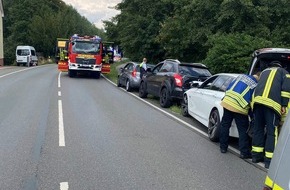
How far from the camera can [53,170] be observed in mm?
Answer: 5754

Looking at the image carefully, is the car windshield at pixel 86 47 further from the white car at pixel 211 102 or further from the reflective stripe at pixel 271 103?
the reflective stripe at pixel 271 103

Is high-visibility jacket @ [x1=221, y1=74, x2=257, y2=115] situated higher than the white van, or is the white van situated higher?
high-visibility jacket @ [x1=221, y1=74, x2=257, y2=115]

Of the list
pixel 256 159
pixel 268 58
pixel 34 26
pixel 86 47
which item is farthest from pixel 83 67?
pixel 34 26

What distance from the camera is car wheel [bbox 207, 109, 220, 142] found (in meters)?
7.81

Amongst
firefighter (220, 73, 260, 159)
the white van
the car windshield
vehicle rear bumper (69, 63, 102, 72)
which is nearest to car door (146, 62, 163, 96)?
firefighter (220, 73, 260, 159)

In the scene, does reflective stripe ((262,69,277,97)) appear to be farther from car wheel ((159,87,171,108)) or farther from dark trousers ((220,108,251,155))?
car wheel ((159,87,171,108))

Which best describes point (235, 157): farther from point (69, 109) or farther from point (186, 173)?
point (69, 109)

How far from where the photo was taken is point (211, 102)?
8.39 m

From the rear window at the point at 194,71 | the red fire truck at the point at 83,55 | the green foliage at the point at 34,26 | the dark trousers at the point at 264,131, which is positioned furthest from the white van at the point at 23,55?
the dark trousers at the point at 264,131

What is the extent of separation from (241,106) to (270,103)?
724 millimetres

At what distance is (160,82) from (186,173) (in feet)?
26.4

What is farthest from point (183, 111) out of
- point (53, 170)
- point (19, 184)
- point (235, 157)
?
point (19, 184)

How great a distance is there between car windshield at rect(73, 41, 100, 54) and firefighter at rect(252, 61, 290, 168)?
802 inches

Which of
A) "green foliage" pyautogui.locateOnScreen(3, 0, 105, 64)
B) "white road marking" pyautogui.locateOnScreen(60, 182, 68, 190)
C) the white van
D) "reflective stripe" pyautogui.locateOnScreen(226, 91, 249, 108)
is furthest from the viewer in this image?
"green foliage" pyautogui.locateOnScreen(3, 0, 105, 64)
